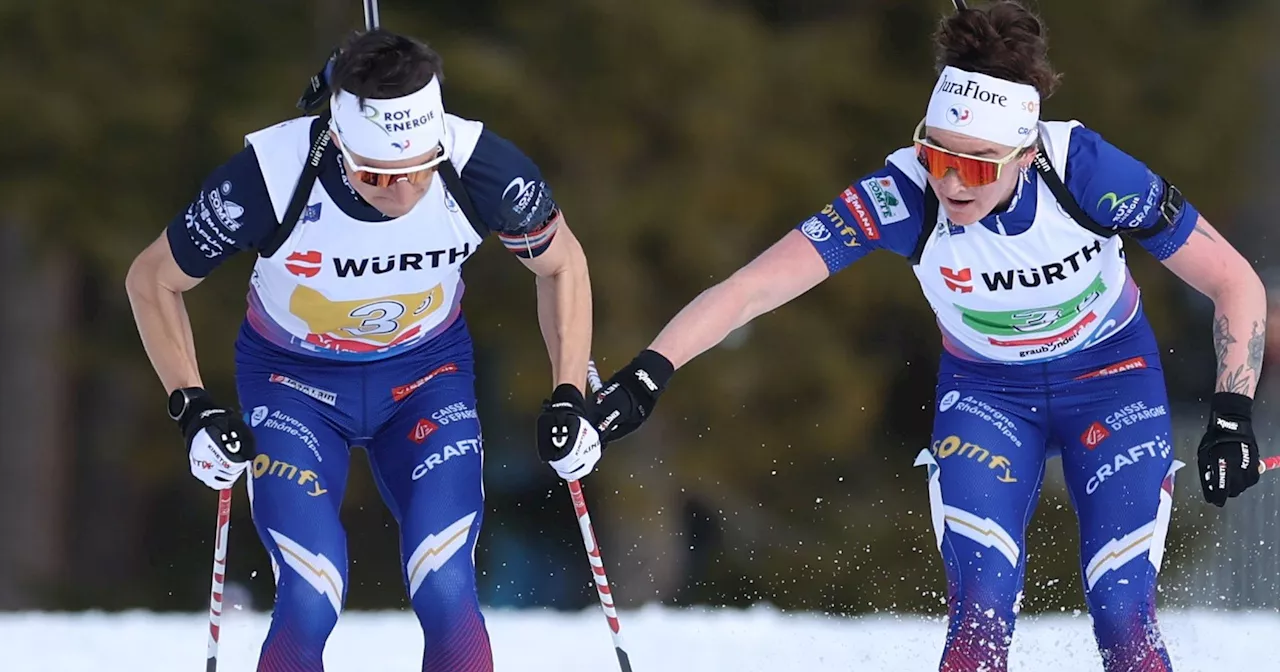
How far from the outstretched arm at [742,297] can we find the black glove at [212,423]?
33.8 inches

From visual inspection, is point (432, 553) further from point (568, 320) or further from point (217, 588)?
point (217, 588)

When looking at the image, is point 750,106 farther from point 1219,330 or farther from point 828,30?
point 1219,330

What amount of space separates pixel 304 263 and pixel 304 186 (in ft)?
0.63

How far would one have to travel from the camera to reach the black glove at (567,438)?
378 cm

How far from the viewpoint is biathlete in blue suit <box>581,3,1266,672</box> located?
147 inches

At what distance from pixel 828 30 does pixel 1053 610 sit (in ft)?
9.22

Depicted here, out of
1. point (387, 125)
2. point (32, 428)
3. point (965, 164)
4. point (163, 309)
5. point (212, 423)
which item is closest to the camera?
point (387, 125)

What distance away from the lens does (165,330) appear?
388 centimetres

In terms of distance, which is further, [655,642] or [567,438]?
[655,642]

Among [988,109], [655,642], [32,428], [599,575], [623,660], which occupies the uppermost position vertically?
[988,109]

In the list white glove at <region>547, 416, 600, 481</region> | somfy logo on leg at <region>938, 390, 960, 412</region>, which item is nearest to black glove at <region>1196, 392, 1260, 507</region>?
somfy logo on leg at <region>938, 390, 960, 412</region>

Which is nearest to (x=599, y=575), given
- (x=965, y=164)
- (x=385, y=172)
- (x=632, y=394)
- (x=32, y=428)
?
(x=632, y=394)

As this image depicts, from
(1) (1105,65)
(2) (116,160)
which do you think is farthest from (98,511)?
(1) (1105,65)

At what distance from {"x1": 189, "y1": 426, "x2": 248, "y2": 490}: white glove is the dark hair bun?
1.65 m
